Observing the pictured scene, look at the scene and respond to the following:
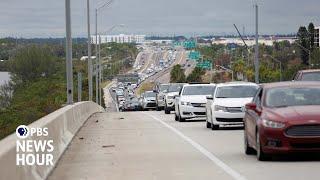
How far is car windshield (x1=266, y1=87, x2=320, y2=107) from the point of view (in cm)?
1628

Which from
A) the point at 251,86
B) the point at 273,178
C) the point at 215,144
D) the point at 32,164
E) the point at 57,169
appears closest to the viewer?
the point at 32,164

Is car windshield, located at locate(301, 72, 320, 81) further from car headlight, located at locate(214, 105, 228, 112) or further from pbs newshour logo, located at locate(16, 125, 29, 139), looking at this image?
pbs newshour logo, located at locate(16, 125, 29, 139)

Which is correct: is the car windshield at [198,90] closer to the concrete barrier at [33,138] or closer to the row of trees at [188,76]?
the concrete barrier at [33,138]

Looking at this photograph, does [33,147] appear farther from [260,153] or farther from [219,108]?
[219,108]

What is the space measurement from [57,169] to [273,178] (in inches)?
173

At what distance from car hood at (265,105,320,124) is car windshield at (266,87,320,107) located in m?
0.41

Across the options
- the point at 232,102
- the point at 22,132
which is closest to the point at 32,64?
the point at 232,102

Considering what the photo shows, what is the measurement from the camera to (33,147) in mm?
12547

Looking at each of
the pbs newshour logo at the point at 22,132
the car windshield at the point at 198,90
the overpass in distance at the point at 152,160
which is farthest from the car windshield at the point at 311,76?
the pbs newshour logo at the point at 22,132

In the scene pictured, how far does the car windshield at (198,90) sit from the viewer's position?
1404 inches

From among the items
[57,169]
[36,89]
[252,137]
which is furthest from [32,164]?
[36,89]

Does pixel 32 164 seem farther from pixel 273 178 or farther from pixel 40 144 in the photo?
pixel 273 178

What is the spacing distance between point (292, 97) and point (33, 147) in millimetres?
6148

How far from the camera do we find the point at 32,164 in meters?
12.0
